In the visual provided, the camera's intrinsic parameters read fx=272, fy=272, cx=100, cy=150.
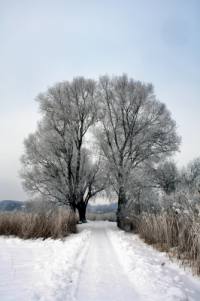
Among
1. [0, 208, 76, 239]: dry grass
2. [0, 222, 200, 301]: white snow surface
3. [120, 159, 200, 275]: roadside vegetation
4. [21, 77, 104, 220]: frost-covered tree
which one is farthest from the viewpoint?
[21, 77, 104, 220]: frost-covered tree

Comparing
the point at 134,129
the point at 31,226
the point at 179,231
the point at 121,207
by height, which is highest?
the point at 134,129

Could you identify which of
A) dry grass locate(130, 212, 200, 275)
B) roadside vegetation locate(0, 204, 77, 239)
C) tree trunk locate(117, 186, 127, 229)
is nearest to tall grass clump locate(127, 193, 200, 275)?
dry grass locate(130, 212, 200, 275)

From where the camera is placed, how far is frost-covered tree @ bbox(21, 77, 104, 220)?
2303cm

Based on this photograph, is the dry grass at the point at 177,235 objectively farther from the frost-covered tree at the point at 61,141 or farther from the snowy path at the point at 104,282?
the frost-covered tree at the point at 61,141

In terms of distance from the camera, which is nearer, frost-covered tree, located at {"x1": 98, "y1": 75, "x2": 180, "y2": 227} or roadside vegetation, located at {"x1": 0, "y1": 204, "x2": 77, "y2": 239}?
roadside vegetation, located at {"x1": 0, "y1": 204, "x2": 77, "y2": 239}

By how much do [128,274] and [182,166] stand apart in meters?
35.0

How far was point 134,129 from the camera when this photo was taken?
2072 cm

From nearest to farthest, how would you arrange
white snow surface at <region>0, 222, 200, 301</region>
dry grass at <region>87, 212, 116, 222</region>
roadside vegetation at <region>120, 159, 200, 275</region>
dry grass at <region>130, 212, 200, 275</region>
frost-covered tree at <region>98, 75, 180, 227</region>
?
white snow surface at <region>0, 222, 200, 301</region> < dry grass at <region>130, 212, 200, 275</region> < roadside vegetation at <region>120, 159, 200, 275</region> < frost-covered tree at <region>98, 75, 180, 227</region> < dry grass at <region>87, 212, 116, 222</region>

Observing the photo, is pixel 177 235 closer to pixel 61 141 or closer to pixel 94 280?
pixel 94 280

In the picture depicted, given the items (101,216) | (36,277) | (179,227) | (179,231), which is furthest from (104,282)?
(101,216)

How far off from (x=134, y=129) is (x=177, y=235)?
1277cm

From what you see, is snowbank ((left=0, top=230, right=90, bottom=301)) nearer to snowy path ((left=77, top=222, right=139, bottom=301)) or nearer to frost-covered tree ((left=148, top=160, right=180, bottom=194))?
snowy path ((left=77, top=222, right=139, bottom=301))

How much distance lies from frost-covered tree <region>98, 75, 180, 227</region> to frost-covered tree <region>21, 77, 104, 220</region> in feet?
9.04

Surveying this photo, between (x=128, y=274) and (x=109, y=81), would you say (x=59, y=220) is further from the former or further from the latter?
(x=109, y=81)
